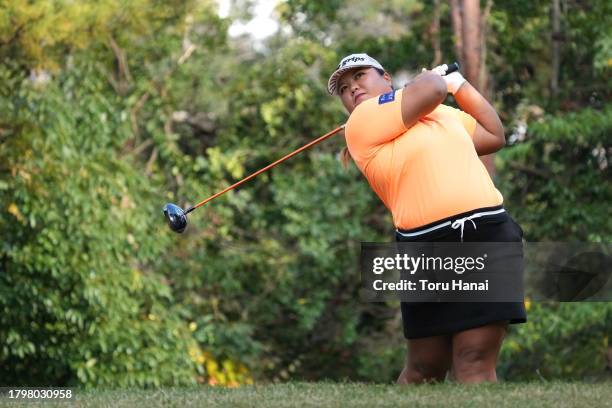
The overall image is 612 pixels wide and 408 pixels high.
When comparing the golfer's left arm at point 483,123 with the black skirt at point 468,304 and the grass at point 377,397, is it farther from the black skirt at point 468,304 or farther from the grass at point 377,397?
the grass at point 377,397

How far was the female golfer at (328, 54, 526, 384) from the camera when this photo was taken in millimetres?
5164

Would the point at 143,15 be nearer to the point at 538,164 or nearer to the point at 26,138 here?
the point at 26,138

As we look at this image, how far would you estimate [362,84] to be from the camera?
18.5 ft

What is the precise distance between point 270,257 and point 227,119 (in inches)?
76.7

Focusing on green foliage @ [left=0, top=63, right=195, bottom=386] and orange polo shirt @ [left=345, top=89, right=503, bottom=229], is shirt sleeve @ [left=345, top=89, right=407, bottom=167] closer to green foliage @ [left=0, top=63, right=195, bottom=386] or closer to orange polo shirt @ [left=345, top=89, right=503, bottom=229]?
orange polo shirt @ [left=345, top=89, right=503, bottom=229]

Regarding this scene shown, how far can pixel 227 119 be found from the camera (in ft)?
52.1

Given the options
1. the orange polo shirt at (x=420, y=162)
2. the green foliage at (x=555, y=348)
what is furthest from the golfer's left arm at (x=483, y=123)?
the green foliage at (x=555, y=348)

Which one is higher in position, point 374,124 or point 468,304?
point 374,124

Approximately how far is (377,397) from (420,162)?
956 millimetres

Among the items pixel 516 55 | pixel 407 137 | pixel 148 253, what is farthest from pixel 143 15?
pixel 407 137

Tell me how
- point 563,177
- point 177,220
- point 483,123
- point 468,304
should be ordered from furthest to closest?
point 563,177, point 177,220, point 483,123, point 468,304

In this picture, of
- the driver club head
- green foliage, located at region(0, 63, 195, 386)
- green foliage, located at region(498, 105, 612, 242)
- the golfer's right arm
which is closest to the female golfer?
the golfer's right arm

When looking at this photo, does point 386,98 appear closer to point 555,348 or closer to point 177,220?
point 177,220

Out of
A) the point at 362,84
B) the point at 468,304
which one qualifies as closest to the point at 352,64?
the point at 362,84
